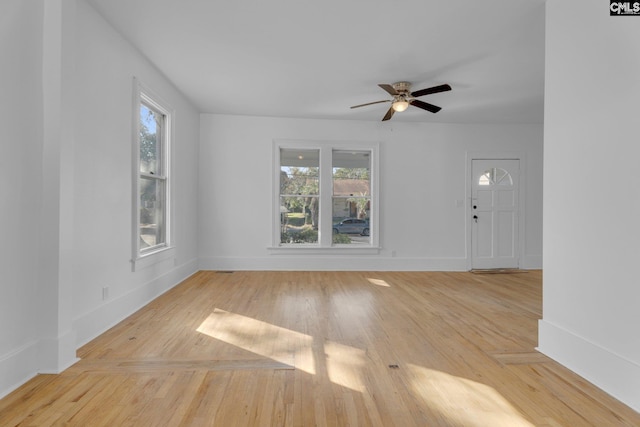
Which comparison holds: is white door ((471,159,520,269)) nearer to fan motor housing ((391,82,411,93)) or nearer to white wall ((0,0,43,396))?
fan motor housing ((391,82,411,93))

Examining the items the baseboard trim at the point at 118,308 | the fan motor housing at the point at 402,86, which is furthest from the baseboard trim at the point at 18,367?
the fan motor housing at the point at 402,86

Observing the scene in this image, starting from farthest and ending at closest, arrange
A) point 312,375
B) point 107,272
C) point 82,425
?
1. point 107,272
2. point 312,375
3. point 82,425

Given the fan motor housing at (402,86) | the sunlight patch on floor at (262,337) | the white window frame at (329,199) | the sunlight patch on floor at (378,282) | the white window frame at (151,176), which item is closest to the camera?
the sunlight patch on floor at (262,337)

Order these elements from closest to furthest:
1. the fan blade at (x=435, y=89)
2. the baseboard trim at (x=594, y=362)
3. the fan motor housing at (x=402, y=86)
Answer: the baseboard trim at (x=594, y=362)
the fan blade at (x=435, y=89)
the fan motor housing at (x=402, y=86)

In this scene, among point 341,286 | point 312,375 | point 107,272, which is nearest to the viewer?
point 312,375

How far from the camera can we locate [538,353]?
249 cm

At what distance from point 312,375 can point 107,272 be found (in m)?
2.10

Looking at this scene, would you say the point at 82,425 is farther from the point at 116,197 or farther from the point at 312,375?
the point at 116,197

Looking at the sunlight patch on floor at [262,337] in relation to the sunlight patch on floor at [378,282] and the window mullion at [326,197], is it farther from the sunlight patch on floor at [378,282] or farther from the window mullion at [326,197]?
the window mullion at [326,197]

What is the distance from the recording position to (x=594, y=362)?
2.05 m

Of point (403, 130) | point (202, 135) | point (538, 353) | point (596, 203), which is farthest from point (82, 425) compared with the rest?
point (403, 130)

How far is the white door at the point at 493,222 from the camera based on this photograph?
601 centimetres

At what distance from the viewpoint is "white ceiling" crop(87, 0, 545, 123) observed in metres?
2.66

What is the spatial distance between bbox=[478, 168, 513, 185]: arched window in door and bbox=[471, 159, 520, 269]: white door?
19 millimetres
